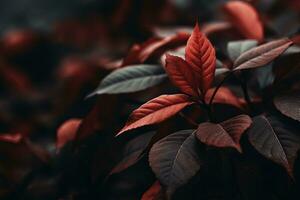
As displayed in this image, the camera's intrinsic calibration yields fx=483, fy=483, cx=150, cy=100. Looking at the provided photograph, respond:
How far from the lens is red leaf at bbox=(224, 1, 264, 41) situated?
1394 millimetres

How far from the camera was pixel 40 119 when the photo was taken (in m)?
2.01

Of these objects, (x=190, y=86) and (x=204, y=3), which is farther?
(x=204, y=3)

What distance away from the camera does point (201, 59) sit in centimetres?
102

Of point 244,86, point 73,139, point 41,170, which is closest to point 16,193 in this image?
point 41,170

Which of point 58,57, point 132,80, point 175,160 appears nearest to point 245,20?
point 132,80

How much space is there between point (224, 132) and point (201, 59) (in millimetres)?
176

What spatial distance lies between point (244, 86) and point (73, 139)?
18.5 inches

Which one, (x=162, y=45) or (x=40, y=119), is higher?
(x=162, y=45)

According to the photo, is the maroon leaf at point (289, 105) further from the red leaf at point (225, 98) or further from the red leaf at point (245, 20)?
the red leaf at point (245, 20)

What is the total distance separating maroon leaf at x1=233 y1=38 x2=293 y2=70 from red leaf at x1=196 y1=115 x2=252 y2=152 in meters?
0.13

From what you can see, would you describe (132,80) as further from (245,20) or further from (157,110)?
(245,20)

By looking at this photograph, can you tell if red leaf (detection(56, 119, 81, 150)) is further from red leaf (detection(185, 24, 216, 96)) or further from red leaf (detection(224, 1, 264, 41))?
red leaf (detection(224, 1, 264, 41))

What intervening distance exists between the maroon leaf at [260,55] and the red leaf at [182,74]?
11 cm

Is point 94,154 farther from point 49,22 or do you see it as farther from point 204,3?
point 49,22
